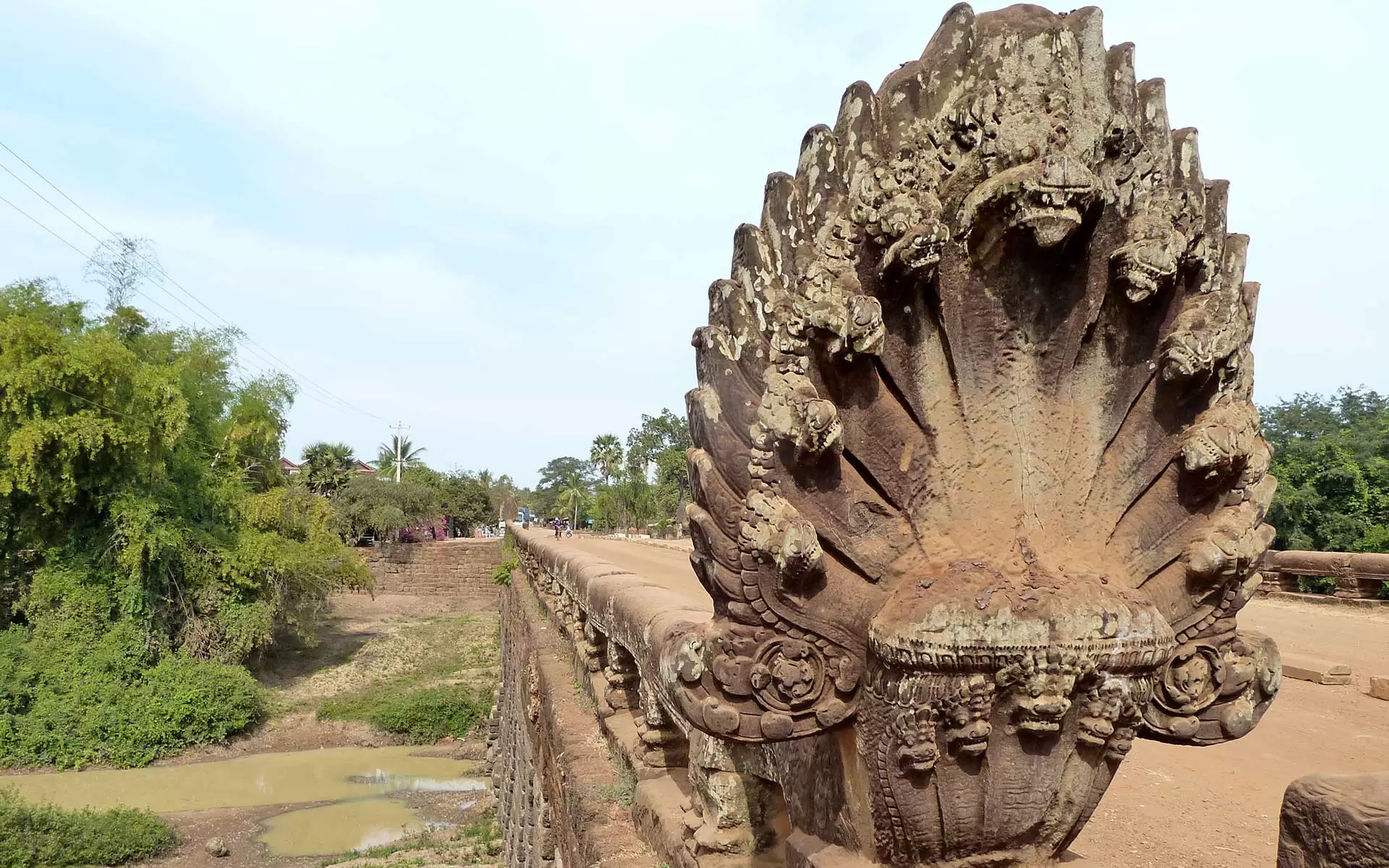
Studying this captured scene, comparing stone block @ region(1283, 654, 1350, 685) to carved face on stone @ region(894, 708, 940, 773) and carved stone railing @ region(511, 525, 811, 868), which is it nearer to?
carved stone railing @ region(511, 525, 811, 868)

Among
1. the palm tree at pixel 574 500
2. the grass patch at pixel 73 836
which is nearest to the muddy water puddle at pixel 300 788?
the grass patch at pixel 73 836

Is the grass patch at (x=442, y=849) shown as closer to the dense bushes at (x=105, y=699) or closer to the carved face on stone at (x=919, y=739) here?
the dense bushes at (x=105, y=699)

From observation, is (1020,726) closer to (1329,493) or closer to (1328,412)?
(1329,493)

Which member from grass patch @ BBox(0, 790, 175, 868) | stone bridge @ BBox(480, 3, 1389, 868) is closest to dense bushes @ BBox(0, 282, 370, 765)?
grass patch @ BBox(0, 790, 175, 868)

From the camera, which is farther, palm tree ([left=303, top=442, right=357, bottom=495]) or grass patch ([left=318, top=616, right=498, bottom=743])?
palm tree ([left=303, top=442, right=357, bottom=495])

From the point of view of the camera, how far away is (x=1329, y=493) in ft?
42.9

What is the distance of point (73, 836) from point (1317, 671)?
14.8 metres

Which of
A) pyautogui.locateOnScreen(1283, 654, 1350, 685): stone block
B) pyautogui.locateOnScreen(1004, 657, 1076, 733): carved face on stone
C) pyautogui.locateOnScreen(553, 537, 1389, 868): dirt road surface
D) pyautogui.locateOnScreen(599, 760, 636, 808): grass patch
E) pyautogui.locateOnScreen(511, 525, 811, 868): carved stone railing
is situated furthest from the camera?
pyautogui.locateOnScreen(1283, 654, 1350, 685): stone block

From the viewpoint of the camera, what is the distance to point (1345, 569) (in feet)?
28.2

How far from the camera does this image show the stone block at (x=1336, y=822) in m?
0.97

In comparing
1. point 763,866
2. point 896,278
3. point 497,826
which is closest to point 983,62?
point 896,278

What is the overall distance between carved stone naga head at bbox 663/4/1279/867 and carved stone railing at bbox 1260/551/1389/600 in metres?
7.88

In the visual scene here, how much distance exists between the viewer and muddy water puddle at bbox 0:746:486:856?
1463 cm

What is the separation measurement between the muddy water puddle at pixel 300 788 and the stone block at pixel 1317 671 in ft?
42.3
